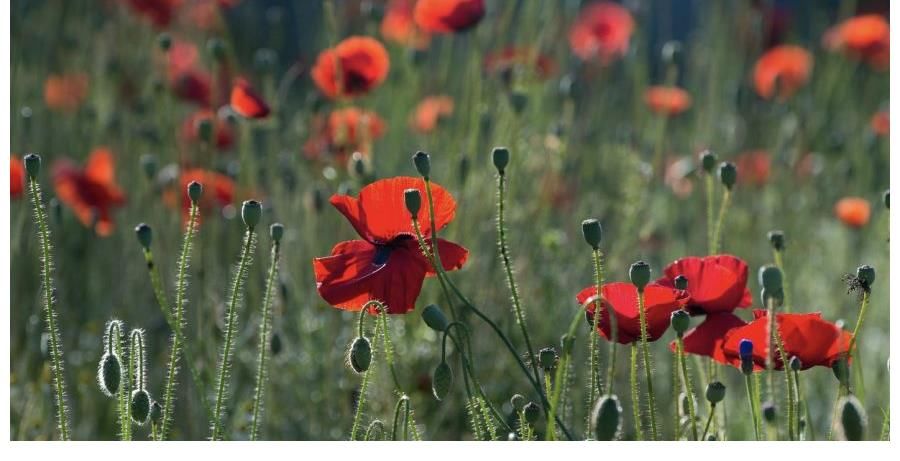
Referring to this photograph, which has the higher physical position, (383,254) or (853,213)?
(853,213)

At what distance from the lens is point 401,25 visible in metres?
2.94

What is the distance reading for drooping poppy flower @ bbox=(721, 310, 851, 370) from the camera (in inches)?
51.5

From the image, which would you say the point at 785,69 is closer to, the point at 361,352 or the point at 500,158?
the point at 500,158

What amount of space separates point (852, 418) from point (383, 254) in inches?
19.9

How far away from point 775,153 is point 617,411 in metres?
2.09

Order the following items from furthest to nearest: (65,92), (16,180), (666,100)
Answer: (65,92) < (666,100) < (16,180)

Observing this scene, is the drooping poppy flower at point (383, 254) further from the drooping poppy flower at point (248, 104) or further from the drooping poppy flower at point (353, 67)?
the drooping poppy flower at point (353, 67)

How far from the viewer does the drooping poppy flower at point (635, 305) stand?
1330mm

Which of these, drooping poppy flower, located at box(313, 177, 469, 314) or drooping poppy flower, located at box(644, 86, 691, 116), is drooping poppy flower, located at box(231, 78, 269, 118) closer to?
drooping poppy flower, located at box(313, 177, 469, 314)

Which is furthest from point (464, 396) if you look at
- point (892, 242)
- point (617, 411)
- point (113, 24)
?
point (113, 24)

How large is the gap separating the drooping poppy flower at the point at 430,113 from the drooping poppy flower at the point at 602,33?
41 cm

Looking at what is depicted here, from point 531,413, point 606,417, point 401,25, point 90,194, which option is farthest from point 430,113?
point 606,417

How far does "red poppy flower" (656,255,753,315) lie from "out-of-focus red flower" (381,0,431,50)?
4.73ft

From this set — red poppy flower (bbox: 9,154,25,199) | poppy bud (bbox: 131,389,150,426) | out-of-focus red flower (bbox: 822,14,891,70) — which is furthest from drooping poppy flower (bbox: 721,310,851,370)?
out-of-focus red flower (bbox: 822,14,891,70)
